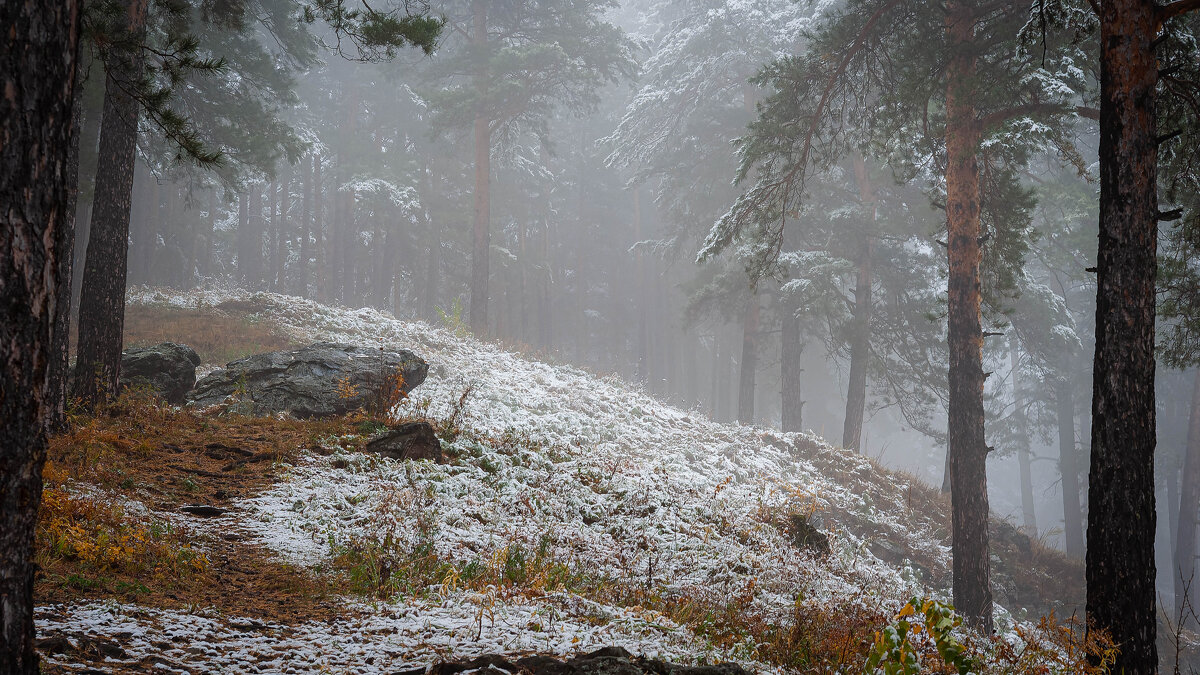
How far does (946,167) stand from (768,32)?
566 inches

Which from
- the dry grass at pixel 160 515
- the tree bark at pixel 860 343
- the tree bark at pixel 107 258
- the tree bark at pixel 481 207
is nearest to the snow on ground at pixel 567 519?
the dry grass at pixel 160 515

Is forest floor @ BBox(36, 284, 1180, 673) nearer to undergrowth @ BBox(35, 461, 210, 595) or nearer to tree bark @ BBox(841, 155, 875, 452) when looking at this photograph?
undergrowth @ BBox(35, 461, 210, 595)

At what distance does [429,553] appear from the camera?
540 cm

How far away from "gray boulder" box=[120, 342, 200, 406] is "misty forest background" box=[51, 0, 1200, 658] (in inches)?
72.5

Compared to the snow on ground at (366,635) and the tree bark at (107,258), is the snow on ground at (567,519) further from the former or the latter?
the tree bark at (107,258)

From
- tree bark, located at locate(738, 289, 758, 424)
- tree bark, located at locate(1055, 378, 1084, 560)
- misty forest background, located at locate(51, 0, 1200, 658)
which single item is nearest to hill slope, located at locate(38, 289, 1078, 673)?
misty forest background, located at locate(51, 0, 1200, 658)

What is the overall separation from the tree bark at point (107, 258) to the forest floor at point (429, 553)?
65cm

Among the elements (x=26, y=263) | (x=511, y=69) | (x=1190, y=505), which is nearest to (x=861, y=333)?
(x=1190, y=505)

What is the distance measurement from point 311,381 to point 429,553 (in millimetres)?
5192

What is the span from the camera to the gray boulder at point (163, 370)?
381 inches

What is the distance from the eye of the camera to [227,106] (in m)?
17.5

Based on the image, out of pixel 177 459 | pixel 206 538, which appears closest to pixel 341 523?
pixel 206 538

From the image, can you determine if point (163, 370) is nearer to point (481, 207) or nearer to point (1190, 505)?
point (481, 207)

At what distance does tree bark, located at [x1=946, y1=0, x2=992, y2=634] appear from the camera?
921 cm
